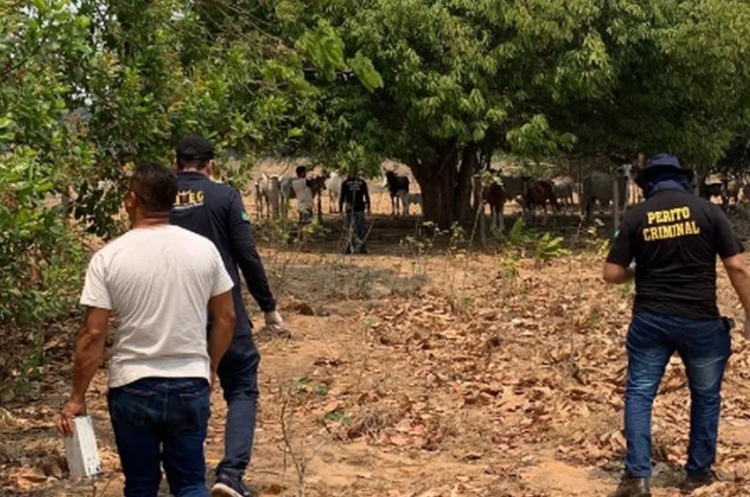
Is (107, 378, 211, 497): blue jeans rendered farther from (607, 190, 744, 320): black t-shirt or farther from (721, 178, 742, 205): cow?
(721, 178, 742, 205): cow

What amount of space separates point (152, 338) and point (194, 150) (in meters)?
1.50

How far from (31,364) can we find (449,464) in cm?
238

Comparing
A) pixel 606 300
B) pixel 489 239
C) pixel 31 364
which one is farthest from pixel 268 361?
pixel 489 239

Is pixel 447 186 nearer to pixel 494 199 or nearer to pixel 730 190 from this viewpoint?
pixel 494 199

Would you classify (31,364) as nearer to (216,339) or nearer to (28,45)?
(28,45)

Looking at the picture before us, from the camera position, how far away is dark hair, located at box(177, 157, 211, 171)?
5.04 meters

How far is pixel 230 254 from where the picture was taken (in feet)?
16.8

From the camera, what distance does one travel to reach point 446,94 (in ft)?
54.5

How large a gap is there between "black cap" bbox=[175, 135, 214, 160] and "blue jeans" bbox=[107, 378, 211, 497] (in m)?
1.51

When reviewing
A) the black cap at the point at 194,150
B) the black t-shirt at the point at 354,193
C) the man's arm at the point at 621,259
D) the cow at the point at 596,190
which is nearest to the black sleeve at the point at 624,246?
the man's arm at the point at 621,259

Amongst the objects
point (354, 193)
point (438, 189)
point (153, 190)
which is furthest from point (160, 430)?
point (438, 189)

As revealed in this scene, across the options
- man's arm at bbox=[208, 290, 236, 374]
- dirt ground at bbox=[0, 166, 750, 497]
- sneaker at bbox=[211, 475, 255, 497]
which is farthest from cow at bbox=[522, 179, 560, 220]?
man's arm at bbox=[208, 290, 236, 374]

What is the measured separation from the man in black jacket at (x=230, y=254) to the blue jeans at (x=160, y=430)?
0.91 m

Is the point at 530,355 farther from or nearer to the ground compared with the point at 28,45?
nearer to the ground
